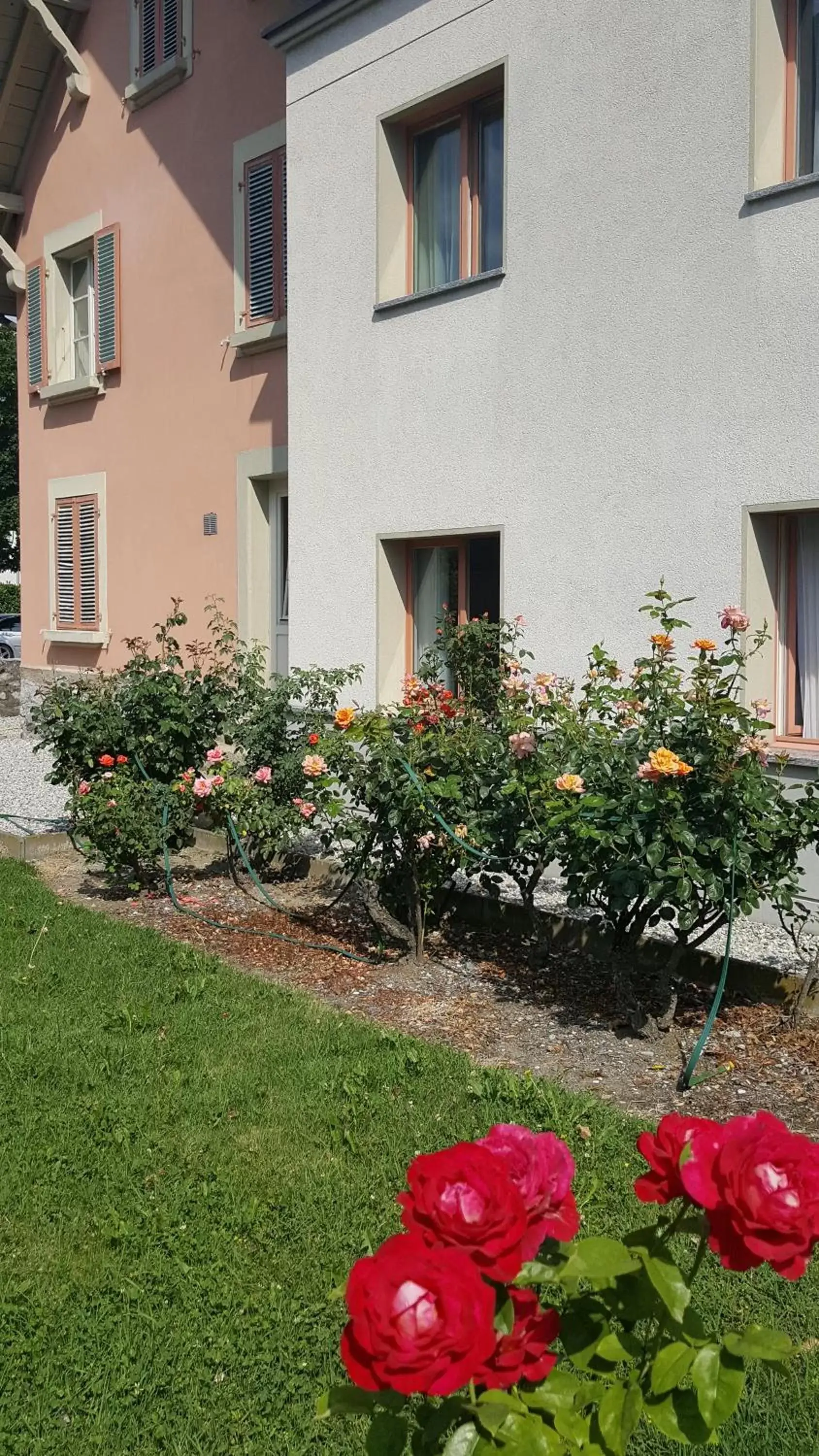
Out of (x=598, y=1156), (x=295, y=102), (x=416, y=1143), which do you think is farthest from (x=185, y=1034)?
(x=295, y=102)

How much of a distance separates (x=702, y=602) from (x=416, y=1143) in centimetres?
387

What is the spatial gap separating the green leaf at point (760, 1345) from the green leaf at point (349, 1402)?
1.43 ft

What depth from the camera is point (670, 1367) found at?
5.27 ft

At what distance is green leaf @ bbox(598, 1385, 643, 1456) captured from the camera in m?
1.58

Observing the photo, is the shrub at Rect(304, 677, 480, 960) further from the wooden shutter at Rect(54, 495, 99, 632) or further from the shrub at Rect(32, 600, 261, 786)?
the wooden shutter at Rect(54, 495, 99, 632)

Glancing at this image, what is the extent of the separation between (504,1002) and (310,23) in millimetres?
7491

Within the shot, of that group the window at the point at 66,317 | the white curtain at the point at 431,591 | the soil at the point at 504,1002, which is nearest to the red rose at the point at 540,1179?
the soil at the point at 504,1002

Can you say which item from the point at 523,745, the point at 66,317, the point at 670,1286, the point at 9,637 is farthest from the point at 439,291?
the point at 9,637

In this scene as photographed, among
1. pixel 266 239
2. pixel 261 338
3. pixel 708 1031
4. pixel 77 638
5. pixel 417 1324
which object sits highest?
pixel 266 239

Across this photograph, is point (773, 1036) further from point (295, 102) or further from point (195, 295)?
point (195, 295)

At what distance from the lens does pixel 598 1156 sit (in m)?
3.88

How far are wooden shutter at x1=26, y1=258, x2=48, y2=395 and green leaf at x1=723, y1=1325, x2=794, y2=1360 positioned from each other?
1524 centimetres

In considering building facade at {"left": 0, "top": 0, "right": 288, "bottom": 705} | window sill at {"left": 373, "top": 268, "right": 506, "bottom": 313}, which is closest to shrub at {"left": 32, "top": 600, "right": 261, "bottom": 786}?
window sill at {"left": 373, "top": 268, "right": 506, "bottom": 313}

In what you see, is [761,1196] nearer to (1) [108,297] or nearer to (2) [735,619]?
(2) [735,619]
